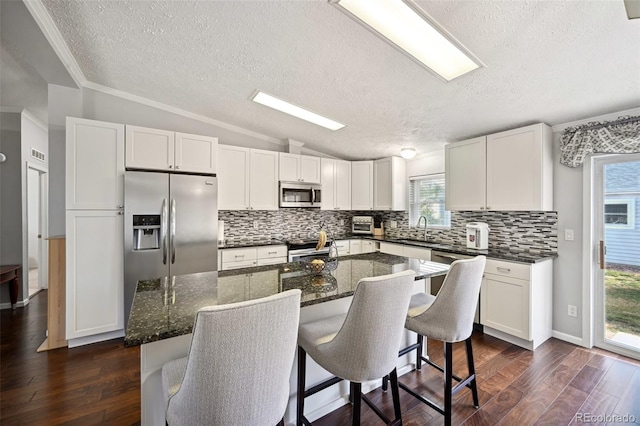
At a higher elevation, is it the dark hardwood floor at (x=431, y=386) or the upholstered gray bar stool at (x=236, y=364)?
the upholstered gray bar stool at (x=236, y=364)

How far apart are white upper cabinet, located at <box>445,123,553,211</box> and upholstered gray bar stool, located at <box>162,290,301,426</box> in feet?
9.73

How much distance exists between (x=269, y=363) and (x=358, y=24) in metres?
1.98

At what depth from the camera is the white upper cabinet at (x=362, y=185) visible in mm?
4648

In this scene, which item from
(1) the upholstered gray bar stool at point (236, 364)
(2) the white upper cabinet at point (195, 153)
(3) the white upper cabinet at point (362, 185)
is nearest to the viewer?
(1) the upholstered gray bar stool at point (236, 364)

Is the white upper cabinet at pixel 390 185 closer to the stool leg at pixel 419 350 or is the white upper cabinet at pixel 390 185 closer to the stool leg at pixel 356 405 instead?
the stool leg at pixel 419 350

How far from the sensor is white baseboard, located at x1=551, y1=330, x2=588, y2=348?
2.71 metres

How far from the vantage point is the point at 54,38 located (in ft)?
7.33

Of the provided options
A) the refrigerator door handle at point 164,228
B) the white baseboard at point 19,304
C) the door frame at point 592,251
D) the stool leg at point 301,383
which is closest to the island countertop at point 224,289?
the stool leg at point 301,383

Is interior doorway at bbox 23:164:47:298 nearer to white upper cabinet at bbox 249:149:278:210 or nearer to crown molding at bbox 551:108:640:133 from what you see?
white upper cabinet at bbox 249:149:278:210

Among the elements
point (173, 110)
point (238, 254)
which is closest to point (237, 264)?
point (238, 254)

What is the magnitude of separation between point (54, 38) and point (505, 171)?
4438 mm

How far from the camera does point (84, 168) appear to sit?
267cm

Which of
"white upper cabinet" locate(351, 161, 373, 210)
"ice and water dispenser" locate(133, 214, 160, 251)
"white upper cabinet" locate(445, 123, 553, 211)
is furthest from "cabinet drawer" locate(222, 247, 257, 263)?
"white upper cabinet" locate(445, 123, 553, 211)

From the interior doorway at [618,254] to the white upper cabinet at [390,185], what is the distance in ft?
7.43
